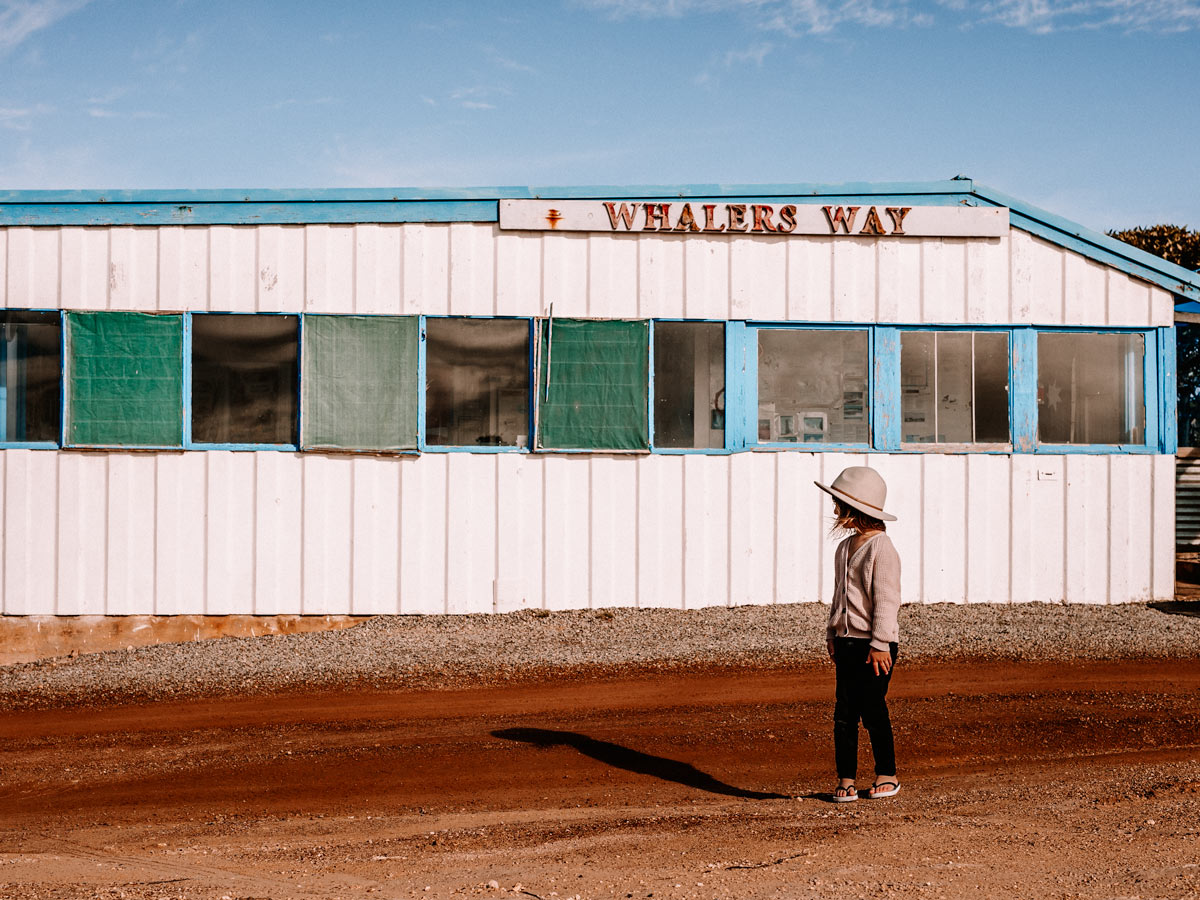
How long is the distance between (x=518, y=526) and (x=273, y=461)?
2380mm

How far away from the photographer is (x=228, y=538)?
11.1 metres

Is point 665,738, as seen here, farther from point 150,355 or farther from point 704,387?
point 150,355

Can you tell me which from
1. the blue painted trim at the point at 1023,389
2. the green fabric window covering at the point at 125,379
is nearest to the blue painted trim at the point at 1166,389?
the blue painted trim at the point at 1023,389

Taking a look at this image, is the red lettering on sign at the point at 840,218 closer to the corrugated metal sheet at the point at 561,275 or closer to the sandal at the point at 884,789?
the corrugated metal sheet at the point at 561,275

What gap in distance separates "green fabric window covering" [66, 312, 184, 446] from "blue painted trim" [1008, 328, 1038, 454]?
7.99m

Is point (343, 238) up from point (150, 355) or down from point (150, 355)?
up

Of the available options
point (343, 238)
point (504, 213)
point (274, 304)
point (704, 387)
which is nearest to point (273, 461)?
point (274, 304)

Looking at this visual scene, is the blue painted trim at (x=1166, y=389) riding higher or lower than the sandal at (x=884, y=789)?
higher

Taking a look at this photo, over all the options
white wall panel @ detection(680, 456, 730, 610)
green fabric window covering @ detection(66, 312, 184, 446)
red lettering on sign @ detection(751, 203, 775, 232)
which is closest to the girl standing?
white wall panel @ detection(680, 456, 730, 610)

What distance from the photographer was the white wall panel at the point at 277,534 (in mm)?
11141

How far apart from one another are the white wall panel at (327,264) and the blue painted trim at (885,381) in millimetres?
5100

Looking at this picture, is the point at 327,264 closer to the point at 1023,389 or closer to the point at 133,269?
the point at 133,269

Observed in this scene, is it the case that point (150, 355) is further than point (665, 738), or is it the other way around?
point (150, 355)

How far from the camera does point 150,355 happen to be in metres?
11.2
